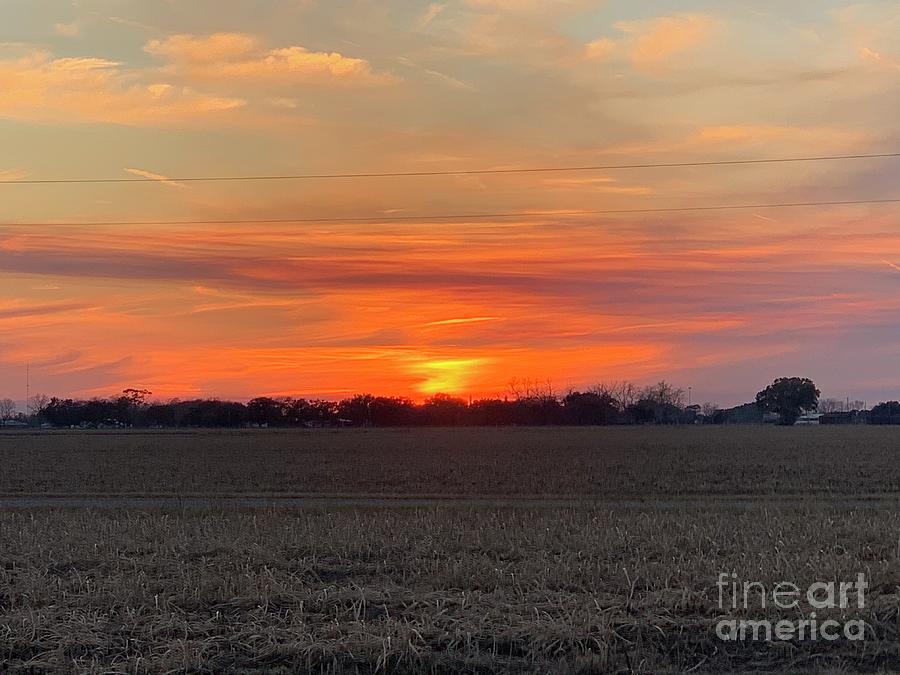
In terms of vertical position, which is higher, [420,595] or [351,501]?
[420,595]

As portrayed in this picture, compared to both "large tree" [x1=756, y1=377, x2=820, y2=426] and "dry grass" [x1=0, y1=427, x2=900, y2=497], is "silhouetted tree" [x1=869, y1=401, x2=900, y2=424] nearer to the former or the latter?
"large tree" [x1=756, y1=377, x2=820, y2=426]

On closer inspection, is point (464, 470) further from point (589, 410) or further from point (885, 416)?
point (885, 416)

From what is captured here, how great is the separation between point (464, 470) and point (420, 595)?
3727cm

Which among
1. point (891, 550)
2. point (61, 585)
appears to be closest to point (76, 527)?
point (61, 585)

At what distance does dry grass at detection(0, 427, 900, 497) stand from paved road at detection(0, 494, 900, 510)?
293 cm

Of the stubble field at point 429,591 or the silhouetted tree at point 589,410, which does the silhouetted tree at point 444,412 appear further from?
the stubble field at point 429,591

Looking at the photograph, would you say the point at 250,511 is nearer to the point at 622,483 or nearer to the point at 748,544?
the point at 748,544

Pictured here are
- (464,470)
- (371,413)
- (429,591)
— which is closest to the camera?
(429,591)

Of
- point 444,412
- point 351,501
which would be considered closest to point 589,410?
point 444,412

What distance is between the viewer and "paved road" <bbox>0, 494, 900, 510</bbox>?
29617 mm

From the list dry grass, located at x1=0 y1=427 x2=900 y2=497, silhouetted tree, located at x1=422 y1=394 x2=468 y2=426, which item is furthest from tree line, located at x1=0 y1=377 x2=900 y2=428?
dry grass, located at x1=0 y1=427 x2=900 y2=497

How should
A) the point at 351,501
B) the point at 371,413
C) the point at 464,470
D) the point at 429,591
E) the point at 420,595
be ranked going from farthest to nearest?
the point at 371,413 < the point at 464,470 < the point at 351,501 < the point at 429,591 < the point at 420,595

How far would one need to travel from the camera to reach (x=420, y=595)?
11883mm

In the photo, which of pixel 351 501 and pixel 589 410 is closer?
pixel 351 501
